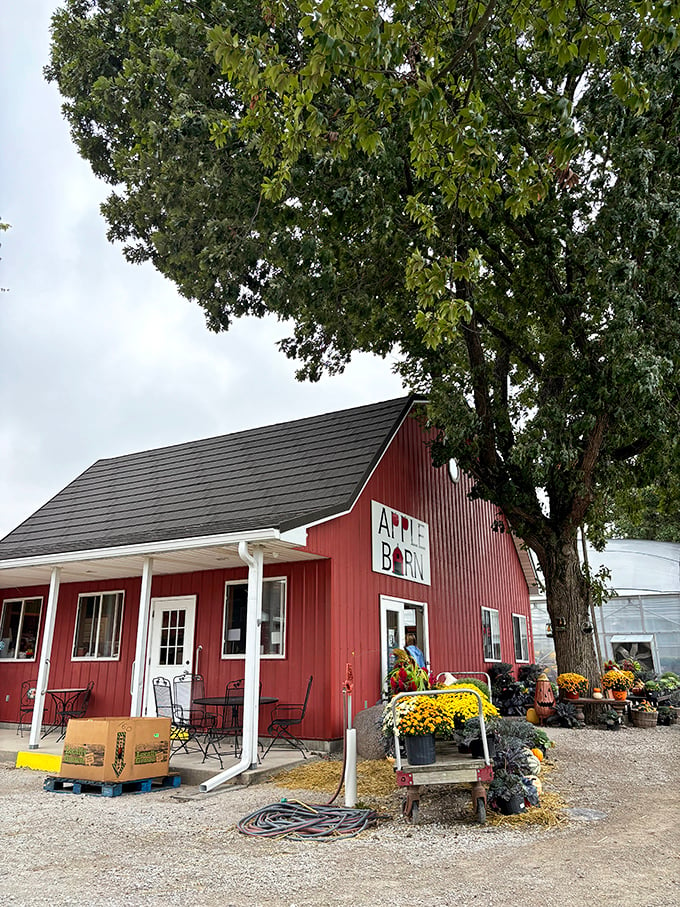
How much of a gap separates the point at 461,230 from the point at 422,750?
825cm

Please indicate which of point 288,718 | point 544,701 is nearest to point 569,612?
point 544,701

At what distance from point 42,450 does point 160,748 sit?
2275 centimetres

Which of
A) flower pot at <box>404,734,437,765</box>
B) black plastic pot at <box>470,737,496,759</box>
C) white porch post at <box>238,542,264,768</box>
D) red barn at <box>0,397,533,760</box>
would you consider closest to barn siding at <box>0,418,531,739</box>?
red barn at <box>0,397,533,760</box>

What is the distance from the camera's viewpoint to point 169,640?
12.2 meters

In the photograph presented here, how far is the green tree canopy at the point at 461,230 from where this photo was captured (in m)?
9.73

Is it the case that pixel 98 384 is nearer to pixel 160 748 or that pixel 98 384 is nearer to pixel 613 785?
pixel 160 748

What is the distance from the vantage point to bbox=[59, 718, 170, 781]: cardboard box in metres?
7.93

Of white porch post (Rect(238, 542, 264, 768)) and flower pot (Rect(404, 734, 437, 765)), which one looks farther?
white porch post (Rect(238, 542, 264, 768))

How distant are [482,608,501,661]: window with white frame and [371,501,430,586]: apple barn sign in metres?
3.70

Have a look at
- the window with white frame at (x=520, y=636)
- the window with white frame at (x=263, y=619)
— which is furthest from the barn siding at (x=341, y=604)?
the window with white frame at (x=520, y=636)

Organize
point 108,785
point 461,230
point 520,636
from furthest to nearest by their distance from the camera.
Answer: point 520,636, point 461,230, point 108,785

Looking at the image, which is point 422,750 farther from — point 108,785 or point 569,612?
point 569,612

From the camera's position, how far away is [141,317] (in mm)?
22750

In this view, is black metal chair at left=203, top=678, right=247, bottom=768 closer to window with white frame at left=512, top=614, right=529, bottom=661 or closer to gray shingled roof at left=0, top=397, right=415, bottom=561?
gray shingled roof at left=0, top=397, right=415, bottom=561
